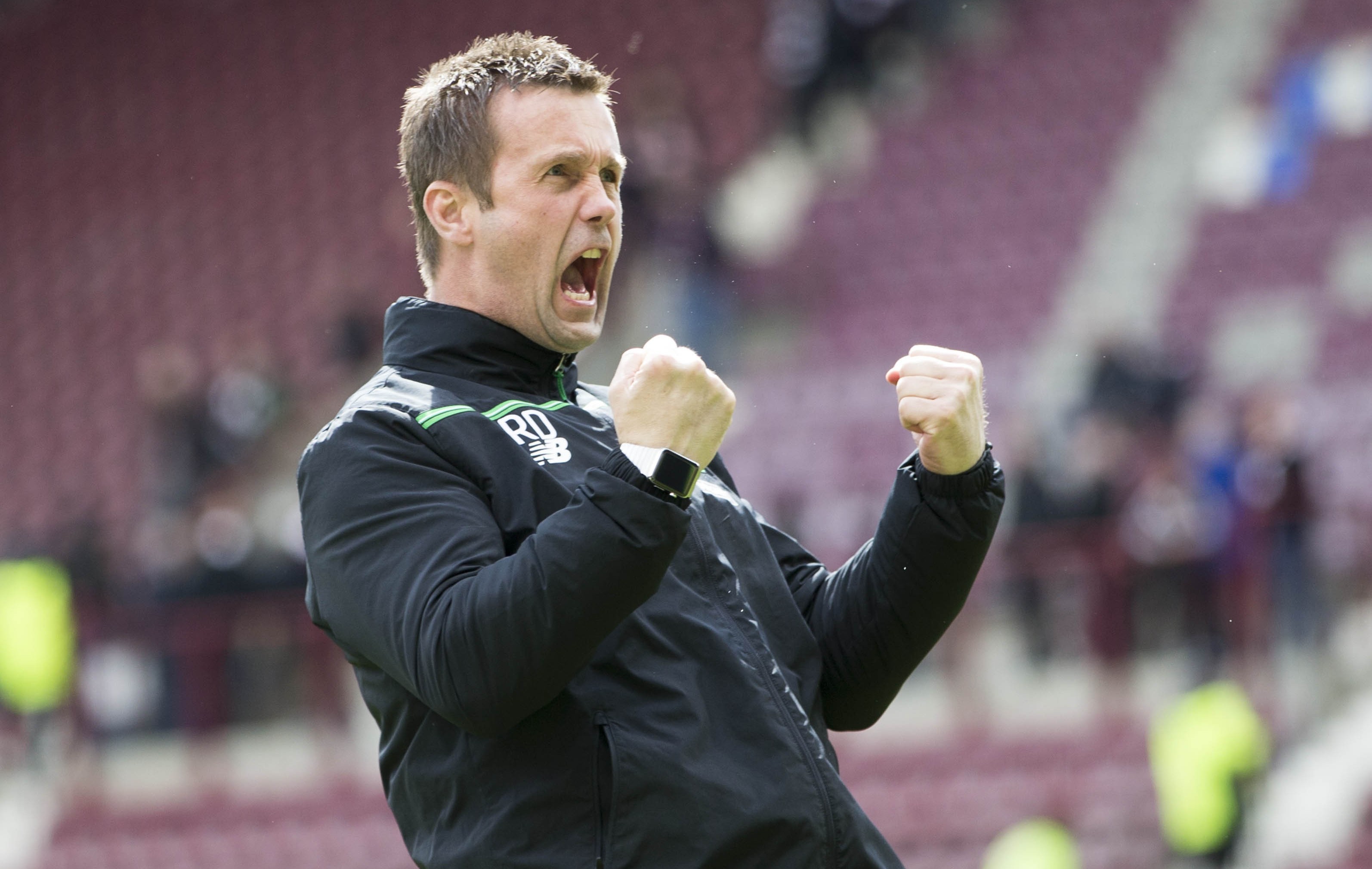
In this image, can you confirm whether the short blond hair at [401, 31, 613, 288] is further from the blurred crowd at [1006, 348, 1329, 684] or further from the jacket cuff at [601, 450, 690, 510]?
the blurred crowd at [1006, 348, 1329, 684]

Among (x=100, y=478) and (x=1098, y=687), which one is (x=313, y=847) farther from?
(x=100, y=478)

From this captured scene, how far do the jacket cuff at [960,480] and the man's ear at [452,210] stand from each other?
58 centimetres

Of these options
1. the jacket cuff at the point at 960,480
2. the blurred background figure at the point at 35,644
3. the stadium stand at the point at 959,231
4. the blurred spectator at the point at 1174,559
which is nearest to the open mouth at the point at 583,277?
the jacket cuff at the point at 960,480

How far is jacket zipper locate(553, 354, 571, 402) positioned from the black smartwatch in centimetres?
39

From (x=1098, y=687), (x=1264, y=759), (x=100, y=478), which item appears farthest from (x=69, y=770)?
(x=1264, y=759)

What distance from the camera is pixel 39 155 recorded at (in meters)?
14.6

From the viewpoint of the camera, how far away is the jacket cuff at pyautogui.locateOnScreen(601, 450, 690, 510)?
1.59 metres

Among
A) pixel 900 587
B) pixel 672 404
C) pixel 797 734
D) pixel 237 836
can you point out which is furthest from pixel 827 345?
pixel 672 404

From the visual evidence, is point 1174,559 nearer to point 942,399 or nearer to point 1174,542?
point 1174,542

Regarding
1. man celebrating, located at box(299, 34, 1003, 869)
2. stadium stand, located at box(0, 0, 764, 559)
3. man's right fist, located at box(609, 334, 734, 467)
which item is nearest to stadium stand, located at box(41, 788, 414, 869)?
stadium stand, located at box(0, 0, 764, 559)

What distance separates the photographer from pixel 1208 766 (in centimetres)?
661

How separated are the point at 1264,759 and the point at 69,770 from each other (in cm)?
579

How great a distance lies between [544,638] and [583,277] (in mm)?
595

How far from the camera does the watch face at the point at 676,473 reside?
1.60 meters
